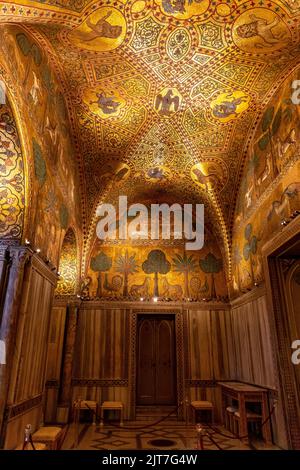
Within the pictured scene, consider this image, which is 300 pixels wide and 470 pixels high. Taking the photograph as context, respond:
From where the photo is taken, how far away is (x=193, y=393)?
9602mm

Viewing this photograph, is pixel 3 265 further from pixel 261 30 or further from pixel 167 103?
pixel 261 30

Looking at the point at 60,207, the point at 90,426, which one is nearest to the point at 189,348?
the point at 90,426

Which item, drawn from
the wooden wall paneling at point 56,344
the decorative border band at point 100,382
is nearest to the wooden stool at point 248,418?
the decorative border band at point 100,382

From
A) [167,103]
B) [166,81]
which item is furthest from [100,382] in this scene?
[166,81]

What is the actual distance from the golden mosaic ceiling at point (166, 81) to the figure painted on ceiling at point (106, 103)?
23mm

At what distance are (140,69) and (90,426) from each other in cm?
874

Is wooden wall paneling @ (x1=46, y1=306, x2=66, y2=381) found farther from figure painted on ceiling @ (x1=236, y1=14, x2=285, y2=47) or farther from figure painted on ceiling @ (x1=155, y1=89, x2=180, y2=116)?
figure painted on ceiling @ (x1=236, y1=14, x2=285, y2=47)

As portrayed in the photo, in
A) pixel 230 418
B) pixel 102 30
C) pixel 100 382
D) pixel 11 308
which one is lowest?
pixel 230 418

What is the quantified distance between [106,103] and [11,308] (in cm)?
522

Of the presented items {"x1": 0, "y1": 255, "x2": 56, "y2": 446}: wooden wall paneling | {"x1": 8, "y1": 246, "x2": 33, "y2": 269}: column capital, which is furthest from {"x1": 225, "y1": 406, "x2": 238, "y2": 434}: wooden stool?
{"x1": 8, "y1": 246, "x2": 33, "y2": 269}: column capital

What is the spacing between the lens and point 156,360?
33.8ft

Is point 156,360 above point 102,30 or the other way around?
the other way around

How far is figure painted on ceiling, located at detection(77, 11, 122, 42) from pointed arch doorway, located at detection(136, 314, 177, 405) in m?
7.89
